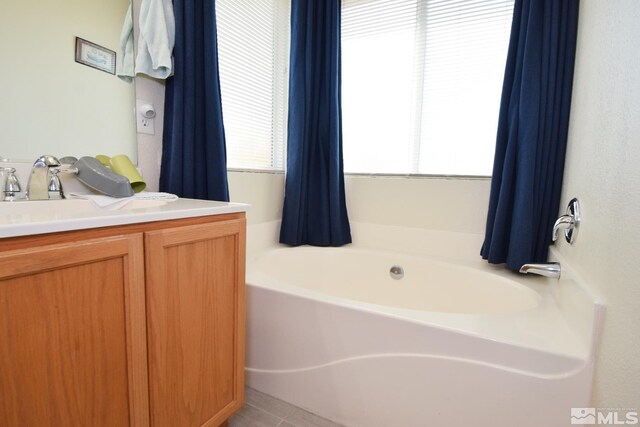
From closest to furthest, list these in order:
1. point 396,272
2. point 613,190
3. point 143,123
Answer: point 613,190, point 143,123, point 396,272

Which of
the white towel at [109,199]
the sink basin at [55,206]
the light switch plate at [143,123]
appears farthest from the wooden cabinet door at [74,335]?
the light switch plate at [143,123]

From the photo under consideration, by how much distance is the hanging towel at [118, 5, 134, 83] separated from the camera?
1.20 m

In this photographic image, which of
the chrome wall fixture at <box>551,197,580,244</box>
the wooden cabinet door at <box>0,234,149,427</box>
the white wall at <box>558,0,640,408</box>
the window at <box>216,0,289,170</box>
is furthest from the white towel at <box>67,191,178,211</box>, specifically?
the chrome wall fixture at <box>551,197,580,244</box>

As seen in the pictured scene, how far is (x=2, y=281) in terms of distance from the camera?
519mm

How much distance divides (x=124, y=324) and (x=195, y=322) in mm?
204

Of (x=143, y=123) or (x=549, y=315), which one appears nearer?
(x=549, y=315)

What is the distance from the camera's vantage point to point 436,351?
0.94 meters

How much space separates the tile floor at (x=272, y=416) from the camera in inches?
44.6

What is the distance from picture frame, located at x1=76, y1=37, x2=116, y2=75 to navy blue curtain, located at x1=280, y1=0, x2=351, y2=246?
0.93m

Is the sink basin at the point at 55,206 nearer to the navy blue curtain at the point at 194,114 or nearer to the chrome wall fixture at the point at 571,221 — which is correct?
the navy blue curtain at the point at 194,114

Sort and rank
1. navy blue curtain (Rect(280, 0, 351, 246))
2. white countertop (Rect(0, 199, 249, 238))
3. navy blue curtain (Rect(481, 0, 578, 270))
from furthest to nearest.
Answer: navy blue curtain (Rect(280, 0, 351, 246)), navy blue curtain (Rect(481, 0, 578, 270)), white countertop (Rect(0, 199, 249, 238))

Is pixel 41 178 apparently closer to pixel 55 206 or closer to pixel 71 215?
pixel 55 206

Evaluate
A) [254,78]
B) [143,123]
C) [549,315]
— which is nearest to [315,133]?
[254,78]

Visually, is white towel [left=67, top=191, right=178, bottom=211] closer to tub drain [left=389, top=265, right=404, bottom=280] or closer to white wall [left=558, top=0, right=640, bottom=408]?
tub drain [left=389, top=265, right=404, bottom=280]
